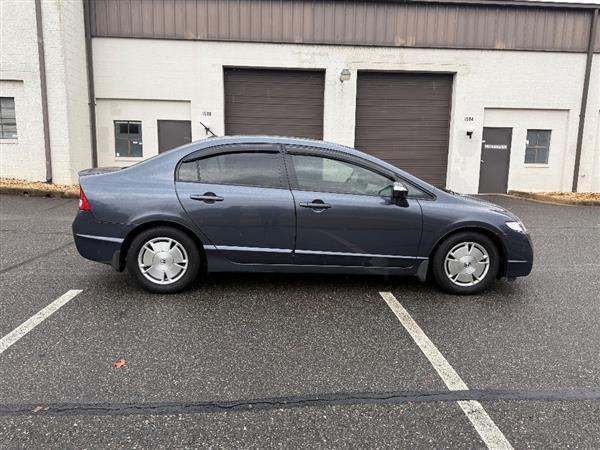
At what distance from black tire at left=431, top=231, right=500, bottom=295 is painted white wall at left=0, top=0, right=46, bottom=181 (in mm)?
11867

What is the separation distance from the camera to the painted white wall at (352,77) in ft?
44.4

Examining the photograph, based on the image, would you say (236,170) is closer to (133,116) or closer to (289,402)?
(289,402)

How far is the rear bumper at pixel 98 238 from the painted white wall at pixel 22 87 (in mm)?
9669

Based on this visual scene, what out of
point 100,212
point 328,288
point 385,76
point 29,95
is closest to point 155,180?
point 100,212

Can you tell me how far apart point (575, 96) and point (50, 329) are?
53.2 feet

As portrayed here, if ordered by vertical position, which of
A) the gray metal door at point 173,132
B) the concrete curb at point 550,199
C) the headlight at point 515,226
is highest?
the gray metal door at point 173,132

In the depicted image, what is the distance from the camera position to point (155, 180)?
4.37 m

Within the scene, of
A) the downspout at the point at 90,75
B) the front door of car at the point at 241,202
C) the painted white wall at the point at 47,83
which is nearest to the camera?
the front door of car at the point at 241,202

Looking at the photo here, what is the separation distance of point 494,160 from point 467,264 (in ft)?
38.0

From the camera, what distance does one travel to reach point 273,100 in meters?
14.2

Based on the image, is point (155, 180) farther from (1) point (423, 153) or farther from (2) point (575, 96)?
(2) point (575, 96)

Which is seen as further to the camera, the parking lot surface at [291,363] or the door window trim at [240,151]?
the door window trim at [240,151]

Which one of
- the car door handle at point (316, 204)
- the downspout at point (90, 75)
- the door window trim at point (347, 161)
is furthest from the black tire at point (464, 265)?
the downspout at point (90, 75)

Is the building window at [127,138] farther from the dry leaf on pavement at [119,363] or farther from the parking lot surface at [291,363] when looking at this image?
the dry leaf on pavement at [119,363]
